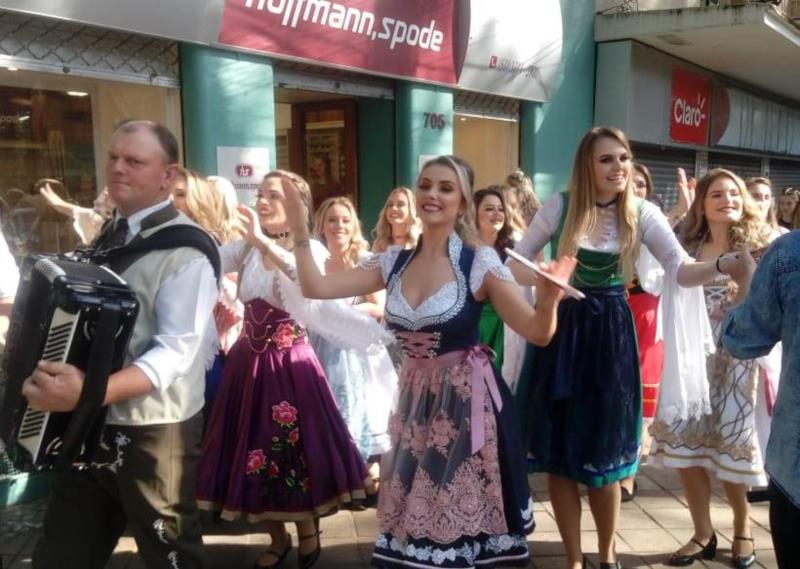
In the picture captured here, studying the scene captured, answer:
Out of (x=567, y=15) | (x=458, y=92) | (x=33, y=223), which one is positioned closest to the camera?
(x=33, y=223)

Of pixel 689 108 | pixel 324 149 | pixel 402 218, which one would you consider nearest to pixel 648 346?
pixel 402 218

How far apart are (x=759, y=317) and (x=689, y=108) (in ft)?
38.1

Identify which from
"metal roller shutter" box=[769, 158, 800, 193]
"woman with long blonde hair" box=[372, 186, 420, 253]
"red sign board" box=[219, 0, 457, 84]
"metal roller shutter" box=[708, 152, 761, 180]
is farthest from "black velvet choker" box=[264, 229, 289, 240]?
"metal roller shutter" box=[769, 158, 800, 193]

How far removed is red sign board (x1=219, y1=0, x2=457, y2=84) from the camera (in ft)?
18.8

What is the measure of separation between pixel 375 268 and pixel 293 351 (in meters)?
0.75

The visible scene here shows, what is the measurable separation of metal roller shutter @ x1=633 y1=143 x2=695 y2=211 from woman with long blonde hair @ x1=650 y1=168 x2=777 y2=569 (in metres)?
8.19

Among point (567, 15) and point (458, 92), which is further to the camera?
point (567, 15)

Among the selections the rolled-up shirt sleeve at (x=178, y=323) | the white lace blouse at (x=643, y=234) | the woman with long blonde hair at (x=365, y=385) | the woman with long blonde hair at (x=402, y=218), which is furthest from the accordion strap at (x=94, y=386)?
the woman with long blonde hair at (x=402, y=218)

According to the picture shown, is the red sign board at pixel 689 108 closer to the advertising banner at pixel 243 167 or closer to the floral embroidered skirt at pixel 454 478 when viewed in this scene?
the advertising banner at pixel 243 167

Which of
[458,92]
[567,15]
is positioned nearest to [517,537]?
[458,92]

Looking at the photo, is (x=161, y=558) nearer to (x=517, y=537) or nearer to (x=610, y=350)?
(x=517, y=537)

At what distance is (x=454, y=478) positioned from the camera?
2.63 meters

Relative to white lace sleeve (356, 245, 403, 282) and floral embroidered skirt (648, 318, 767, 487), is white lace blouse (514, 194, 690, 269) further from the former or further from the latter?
white lace sleeve (356, 245, 403, 282)

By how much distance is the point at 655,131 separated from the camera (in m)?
11.5
